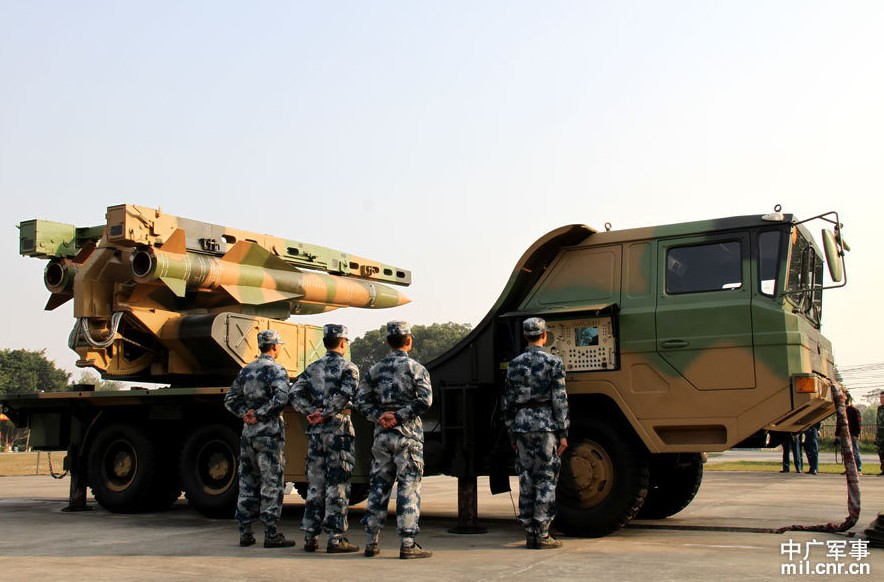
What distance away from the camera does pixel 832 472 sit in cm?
1736

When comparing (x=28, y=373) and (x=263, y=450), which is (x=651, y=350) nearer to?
(x=263, y=450)

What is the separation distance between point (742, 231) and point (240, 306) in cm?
632

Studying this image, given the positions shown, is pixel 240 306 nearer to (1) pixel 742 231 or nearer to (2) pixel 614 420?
(2) pixel 614 420

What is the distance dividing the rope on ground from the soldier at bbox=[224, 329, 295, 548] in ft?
14.2

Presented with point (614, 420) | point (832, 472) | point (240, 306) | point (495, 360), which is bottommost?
point (832, 472)

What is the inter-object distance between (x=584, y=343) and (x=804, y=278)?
197cm

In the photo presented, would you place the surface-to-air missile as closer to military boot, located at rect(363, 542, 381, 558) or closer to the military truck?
the military truck

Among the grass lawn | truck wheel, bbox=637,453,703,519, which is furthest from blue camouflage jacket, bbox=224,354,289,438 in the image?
the grass lawn

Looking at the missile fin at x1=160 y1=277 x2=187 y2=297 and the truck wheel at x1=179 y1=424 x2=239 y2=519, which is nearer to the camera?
the truck wheel at x1=179 y1=424 x2=239 y2=519

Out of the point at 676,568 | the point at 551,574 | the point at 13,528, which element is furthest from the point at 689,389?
the point at 13,528

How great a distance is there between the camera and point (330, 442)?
24.0ft

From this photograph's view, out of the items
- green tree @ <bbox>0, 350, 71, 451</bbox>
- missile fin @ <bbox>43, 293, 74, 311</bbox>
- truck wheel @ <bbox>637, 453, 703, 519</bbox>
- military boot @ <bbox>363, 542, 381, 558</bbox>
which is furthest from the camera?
green tree @ <bbox>0, 350, 71, 451</bbox>

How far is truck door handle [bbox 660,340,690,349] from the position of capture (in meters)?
7.70

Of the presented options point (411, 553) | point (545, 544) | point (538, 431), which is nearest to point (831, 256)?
point (538, 431)
